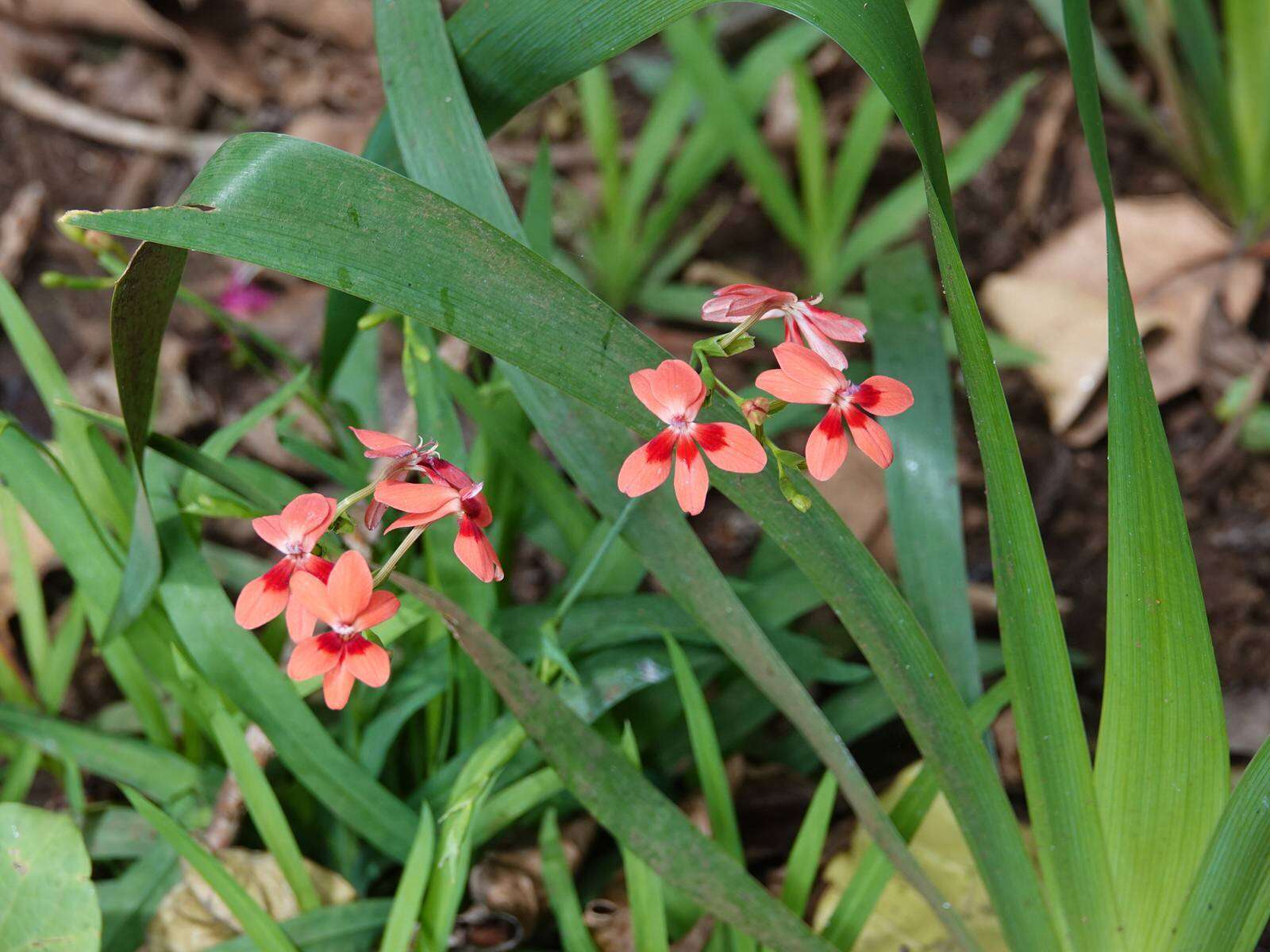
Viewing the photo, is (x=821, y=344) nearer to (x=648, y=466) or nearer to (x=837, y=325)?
(x=837, y=325)

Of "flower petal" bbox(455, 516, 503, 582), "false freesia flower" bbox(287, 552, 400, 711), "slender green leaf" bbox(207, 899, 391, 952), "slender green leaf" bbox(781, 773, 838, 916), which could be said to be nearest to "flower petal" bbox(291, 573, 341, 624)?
"false freesia flower" bbox(287, 552, 400, 711)

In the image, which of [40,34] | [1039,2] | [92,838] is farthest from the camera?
[40,34]

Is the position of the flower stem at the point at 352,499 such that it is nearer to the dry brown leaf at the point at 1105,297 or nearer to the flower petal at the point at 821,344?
the flower petal at the point at 821,344

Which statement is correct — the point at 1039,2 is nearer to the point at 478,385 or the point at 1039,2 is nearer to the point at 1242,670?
the point at 1242,670

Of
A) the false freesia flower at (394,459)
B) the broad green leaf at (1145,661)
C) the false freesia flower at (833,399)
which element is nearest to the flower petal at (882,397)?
the false freesia flower at (833,399)

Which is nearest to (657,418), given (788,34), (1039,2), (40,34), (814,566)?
(814,566)

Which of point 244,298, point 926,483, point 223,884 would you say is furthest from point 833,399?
point 244,298

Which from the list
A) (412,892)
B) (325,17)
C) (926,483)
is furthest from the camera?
(325,17)
